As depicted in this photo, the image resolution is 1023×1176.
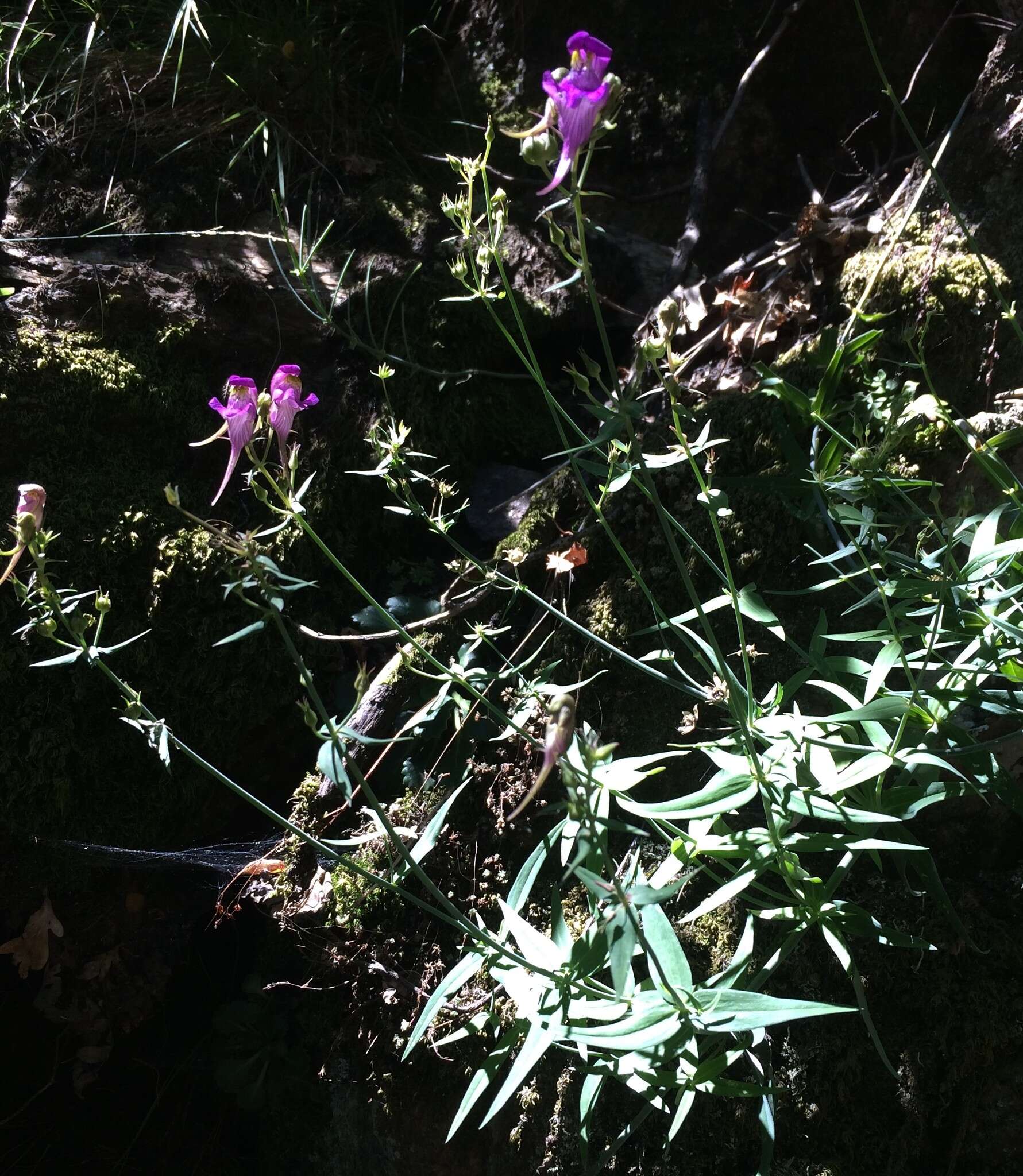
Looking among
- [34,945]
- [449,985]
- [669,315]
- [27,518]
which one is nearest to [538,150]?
[669,315]

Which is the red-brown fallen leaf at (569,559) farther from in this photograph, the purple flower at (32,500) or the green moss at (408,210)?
the green moss at (408,210)

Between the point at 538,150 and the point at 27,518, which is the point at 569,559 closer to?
the point at 538,150

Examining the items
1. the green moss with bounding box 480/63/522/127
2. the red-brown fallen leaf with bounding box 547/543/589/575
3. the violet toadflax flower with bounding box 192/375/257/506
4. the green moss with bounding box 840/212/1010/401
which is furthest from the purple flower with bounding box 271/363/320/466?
the green moss with bounding box 480/63/522/127

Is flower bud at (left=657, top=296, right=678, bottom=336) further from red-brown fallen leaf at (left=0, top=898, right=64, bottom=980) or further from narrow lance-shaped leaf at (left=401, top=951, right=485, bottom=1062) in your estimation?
red-brown fallen leaf at (left=0, top=898, right=64, bottom=980)

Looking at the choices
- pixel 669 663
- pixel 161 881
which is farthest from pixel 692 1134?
pixel 161 881

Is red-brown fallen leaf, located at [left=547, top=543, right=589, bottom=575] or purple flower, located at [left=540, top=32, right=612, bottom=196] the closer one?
purple flower, located at [left=540, top=32, right=612, bottom=196]

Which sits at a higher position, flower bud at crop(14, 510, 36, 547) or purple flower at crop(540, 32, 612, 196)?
Answer: purple flower at crop(540, 32, 612, 196)
